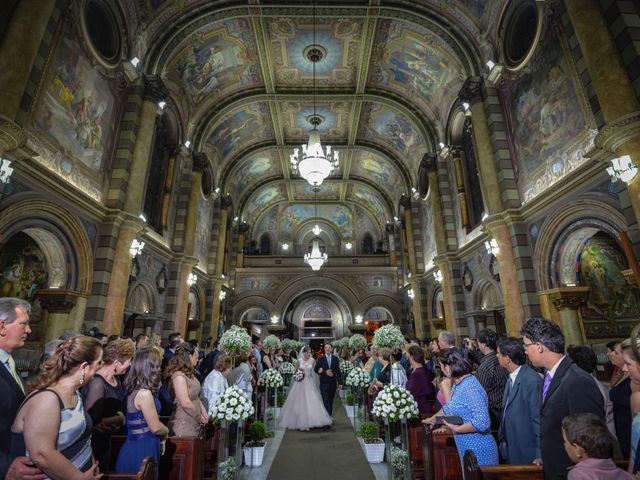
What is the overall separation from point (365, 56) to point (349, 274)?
15.0 metres

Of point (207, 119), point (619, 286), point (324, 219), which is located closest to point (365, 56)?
point (207, 119)

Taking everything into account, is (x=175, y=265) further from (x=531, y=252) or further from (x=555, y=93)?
(x=555, y=93)

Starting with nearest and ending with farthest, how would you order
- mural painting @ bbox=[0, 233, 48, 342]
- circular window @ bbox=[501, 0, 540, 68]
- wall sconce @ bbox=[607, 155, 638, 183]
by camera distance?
1. wall sconce @ bbox=[607, 155, 638, 183]
2. mural painting @ bbox=[0, 233, 48, 342]
3. circular window @ bbox=[501, 0, 540, 68]

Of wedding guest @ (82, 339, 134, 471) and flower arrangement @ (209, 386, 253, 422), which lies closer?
wedding guest @ (82, 339, 134, 471)

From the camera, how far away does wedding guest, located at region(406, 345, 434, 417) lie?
5484 mm

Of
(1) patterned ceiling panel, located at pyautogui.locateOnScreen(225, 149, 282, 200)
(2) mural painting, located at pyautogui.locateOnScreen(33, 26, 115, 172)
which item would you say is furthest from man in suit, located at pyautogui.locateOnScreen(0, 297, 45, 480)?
(1) patterned ceiling panel, located at pyautogui.locateOnScreen(225, 149, 282, 200)

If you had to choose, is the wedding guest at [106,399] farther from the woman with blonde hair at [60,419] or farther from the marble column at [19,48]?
the marble column at [19,48]

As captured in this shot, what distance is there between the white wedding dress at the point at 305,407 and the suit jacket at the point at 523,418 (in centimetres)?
616

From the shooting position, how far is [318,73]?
1656 centimetres

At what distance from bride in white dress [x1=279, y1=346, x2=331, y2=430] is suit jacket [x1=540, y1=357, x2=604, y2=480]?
6861 millimetres

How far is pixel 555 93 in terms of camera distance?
9.02 meters

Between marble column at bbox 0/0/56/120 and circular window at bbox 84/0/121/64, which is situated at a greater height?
circular window at bbox 84/0/121/64

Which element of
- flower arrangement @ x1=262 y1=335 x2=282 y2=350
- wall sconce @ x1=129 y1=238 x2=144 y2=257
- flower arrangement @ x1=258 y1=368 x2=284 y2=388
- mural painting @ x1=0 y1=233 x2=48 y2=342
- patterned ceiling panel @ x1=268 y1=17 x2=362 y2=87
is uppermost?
patterned ceiling panel @ x1=268 y1=17 x2=362 y2=87

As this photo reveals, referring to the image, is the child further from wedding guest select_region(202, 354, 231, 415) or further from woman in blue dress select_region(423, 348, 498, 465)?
wedding guest select_region(202, 354, 231, 415)
